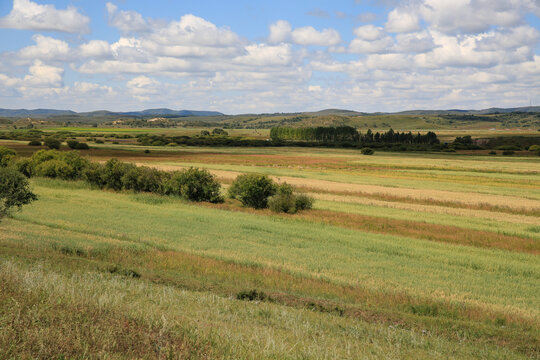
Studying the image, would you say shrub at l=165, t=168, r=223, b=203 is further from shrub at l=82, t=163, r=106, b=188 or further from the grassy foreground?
shrub at l=82, t=163, r=106, b=188

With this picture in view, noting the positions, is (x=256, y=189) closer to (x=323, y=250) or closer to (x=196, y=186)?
(x=196, y=186)

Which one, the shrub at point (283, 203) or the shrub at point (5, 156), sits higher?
the shrub at point (5, 156)

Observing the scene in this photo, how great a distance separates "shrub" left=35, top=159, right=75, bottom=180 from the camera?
56188 millimetres

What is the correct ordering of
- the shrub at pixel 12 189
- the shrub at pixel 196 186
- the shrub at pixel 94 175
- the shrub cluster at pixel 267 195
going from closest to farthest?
the shrub at pixel 12 189, the shrub cluster at pixel 267 195, the shrub at pixel 196 186, the shrub at pixel 94 175

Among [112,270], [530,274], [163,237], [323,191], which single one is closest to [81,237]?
[163,237]

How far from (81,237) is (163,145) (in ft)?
393

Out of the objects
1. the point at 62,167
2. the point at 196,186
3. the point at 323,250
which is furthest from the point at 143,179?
the point at 323,250

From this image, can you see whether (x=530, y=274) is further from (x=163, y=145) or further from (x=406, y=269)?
(x=163, y=145)

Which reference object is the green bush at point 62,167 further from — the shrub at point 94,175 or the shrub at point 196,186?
the shrub at point 196,186

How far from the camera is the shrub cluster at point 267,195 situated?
3953 cm

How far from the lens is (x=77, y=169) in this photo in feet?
187

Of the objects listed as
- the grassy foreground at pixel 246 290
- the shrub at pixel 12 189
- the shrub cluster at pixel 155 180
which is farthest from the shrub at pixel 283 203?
the shrub at pixel 12 189

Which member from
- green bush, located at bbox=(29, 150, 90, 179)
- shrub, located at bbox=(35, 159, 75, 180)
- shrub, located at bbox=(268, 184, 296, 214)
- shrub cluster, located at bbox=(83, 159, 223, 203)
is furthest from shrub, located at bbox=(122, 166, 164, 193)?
shrub, located at bbox=(268, 184, 296, 214)

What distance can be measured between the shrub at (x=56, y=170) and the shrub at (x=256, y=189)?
25.0 m
